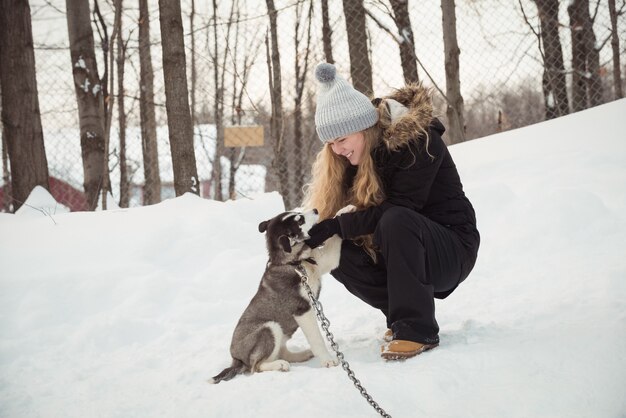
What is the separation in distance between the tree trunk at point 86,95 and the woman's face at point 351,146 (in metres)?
4.94

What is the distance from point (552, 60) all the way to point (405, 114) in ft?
20.5

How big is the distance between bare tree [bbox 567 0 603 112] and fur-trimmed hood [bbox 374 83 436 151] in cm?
573

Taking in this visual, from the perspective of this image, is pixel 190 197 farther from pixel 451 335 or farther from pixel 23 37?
pixel 451 335

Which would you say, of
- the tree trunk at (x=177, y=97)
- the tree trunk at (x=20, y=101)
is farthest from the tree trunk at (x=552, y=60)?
the tree trunk at (x=20, y=101)

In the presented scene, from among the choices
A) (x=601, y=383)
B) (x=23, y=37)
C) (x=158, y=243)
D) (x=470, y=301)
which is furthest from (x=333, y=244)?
(x=23, y=37)

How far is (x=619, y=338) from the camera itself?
8.92 ft

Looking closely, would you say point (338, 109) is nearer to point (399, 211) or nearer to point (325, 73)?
point (325, 73)

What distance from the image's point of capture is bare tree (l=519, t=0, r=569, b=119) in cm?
760

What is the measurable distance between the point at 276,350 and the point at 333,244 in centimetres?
74

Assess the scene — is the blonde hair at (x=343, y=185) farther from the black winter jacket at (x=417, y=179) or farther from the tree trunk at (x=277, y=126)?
the tree trunk at (x=277, y=126)

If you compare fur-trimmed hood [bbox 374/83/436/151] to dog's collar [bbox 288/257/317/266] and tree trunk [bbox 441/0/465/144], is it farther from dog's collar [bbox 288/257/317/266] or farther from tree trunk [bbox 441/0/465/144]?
tree trunk [bbox 441/0/465/144]

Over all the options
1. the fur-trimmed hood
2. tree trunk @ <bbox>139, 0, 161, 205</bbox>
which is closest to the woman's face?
the fur-trimmed hood

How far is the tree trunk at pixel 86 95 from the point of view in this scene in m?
7.25

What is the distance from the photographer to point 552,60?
8258 mm
